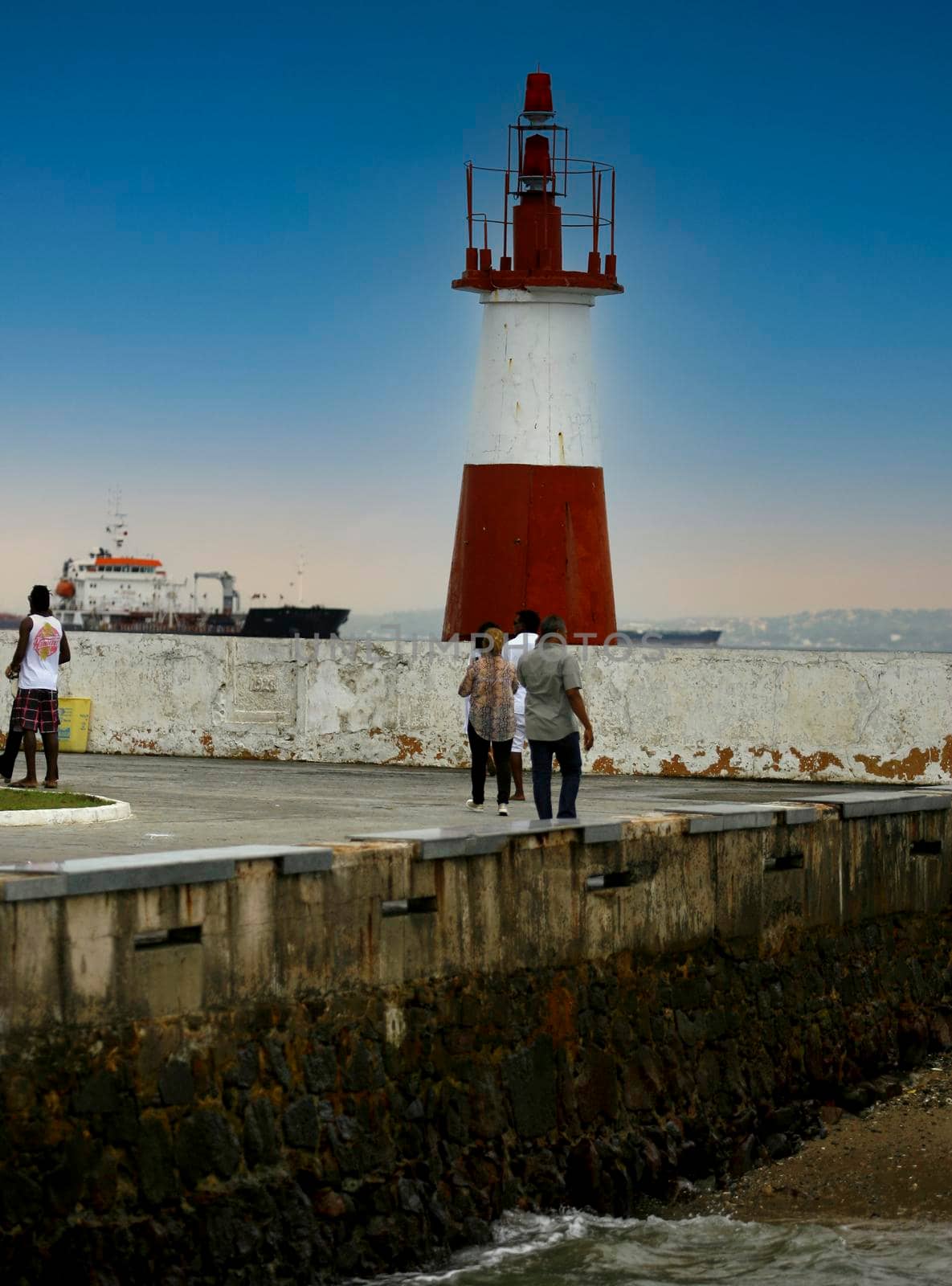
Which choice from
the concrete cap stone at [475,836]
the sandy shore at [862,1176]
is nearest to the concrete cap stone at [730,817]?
the concrete cap stone at [475,836]

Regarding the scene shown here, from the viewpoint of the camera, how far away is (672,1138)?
1095 centimetres

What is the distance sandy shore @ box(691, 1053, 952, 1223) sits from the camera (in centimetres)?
1052

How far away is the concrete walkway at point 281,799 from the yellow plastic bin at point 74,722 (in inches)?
24.3

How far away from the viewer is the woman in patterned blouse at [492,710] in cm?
1449

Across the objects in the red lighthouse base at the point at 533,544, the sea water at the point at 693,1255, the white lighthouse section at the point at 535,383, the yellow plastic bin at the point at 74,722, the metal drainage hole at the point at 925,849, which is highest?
the white lighthouse section at the point at 535,383

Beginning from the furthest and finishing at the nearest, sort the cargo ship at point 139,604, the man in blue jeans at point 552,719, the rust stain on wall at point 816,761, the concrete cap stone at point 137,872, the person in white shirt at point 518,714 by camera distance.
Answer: the cargo ship at point 139,604
the rust stain on wall at point 816,761
the person in white shirt at point 518,714
the man in blue jeans at point 552,719
the concrete cap stone at point 137,872

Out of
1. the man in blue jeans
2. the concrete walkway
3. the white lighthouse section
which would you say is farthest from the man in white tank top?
the white lighthouse section

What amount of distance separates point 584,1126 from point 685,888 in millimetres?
1799

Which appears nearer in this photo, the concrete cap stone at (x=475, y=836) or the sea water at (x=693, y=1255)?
the sea water at (x=693, y=1255)

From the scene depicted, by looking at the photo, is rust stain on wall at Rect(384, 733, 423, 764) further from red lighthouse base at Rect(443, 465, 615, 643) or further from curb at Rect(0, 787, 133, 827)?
curb at Rect(0, 787, 133, 827)

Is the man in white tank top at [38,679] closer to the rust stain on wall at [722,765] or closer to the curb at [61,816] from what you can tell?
the curb at [61,816]

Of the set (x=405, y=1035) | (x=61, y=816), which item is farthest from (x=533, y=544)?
(x=405, y=1035)

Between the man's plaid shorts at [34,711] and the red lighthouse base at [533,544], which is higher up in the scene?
the red lighthouse base at [533,544]

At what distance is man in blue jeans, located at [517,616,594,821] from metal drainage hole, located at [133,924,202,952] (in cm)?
436
